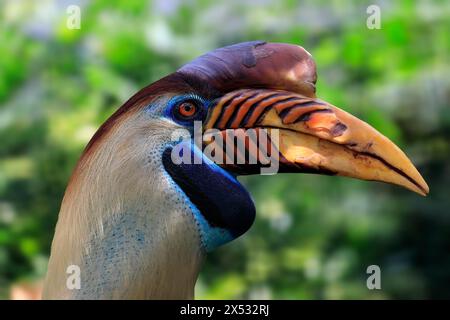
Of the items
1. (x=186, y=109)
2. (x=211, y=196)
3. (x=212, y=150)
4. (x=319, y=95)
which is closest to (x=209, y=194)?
(x=211, y=196)

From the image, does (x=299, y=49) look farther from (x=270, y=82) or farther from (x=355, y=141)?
(x=355, y=141)

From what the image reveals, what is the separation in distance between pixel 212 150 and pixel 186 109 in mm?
120

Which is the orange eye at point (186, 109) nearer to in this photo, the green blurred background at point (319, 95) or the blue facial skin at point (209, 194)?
the blue facial skin at point (209, 194)

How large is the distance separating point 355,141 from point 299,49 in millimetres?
298

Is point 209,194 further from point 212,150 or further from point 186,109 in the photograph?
point 186,109

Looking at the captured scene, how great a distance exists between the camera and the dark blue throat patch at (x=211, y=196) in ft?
6.03

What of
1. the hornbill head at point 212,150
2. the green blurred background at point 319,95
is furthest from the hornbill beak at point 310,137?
the green blurred background at point 319,95

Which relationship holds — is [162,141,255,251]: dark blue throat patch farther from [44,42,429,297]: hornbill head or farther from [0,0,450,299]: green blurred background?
[0,0,450,299]: green blurred background

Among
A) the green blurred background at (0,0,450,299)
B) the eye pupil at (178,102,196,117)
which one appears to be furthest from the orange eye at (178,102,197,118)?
the green blurred background at (0,0,450,299)

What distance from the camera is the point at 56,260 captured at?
1799 millimetres

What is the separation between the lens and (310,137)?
6.22ft

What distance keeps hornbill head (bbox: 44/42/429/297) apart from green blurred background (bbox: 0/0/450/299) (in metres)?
3.00

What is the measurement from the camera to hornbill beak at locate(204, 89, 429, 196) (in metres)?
1.88
